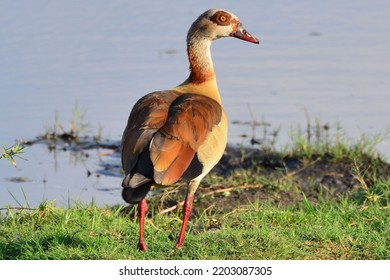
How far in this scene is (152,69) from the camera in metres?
12.6

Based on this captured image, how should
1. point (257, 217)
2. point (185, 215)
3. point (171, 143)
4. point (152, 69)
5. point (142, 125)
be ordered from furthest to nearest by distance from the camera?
point (152, 69) < point (257, 217) < point (185, 215) < point (142, 125) < point (171, 143)

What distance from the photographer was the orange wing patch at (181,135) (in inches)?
265

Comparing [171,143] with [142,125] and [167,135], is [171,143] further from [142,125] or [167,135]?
[142,125]

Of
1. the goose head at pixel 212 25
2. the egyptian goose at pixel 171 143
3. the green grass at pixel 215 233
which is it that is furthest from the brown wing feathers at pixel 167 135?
the goose head at pixel 212 25

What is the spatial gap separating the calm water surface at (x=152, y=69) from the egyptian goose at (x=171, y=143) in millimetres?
2301

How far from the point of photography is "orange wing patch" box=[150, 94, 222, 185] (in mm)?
6727

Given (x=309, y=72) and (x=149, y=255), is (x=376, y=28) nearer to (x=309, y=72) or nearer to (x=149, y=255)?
(x=309, y=72)

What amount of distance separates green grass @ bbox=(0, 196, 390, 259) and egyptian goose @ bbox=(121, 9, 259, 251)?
0.72 feet

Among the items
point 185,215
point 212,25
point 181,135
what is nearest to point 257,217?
point 185,215

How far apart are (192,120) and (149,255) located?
2.92 ft

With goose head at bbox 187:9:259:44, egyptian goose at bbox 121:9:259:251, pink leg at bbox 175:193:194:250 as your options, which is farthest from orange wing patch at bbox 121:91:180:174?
goose head at bbox 187:9:259:44

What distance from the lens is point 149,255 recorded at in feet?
22.3

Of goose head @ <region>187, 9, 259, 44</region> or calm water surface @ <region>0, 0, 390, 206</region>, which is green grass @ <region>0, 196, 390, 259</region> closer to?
goose head @ <region>187, 9, 259, 44</region>

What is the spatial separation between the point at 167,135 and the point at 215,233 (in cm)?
73
